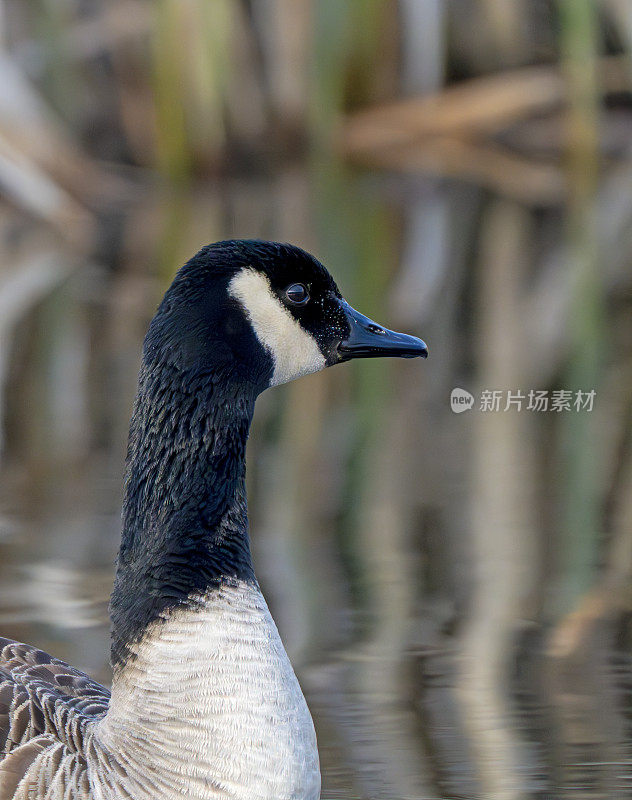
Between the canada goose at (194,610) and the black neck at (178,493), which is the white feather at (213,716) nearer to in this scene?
the canada goose at (194,610)

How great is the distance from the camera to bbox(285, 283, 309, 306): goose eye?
161 inches

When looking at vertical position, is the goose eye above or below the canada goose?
above

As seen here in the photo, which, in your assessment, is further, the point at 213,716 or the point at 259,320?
the point at 259,320

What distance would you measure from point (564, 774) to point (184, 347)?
165cm

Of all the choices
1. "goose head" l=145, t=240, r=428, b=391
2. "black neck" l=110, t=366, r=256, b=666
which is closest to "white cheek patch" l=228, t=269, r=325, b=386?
"goose head" l=145, t=240, r=428, b=391

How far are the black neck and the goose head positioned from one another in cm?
9

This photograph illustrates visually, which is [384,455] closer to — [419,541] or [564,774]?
[419,541]

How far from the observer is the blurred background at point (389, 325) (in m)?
4.96

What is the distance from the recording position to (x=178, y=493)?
3.92 metres

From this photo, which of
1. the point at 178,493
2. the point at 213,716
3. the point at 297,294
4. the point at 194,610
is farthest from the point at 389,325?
the point at 213,716

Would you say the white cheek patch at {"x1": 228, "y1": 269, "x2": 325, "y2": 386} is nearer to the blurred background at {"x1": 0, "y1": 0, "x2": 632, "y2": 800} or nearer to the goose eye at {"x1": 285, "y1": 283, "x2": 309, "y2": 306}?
the goose eye at {"x1": 285, "y1": 283, "x2": 309, "y2": 306}

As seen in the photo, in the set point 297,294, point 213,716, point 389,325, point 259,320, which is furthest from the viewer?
point 389,325

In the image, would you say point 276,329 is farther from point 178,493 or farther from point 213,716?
point 213,716

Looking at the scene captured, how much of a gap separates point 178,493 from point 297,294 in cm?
68
